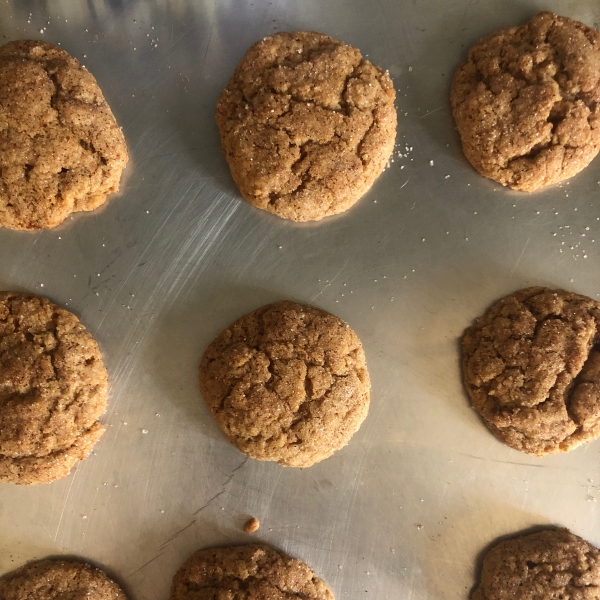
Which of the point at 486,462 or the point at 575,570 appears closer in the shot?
the point at 575,570

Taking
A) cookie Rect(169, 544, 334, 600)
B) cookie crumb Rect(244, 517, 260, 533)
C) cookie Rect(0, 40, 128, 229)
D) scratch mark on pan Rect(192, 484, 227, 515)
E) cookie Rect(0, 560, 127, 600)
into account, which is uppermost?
cookie Rect(0, 40, 128, 229)

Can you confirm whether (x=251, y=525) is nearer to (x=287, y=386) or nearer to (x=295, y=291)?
(x=287, y=386)

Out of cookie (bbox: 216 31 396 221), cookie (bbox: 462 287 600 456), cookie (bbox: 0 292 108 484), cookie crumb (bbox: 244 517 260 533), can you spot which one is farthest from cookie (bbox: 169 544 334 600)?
cookie (bbox: 216 31 396 221)

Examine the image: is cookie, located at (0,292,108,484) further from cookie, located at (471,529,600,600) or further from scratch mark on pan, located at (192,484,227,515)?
cookie, located at (471,529,600,600)

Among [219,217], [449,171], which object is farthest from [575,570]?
[219,217]

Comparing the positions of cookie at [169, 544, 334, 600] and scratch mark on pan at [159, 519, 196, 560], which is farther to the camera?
scratch mark on pan at [159, 519, 196, 560]

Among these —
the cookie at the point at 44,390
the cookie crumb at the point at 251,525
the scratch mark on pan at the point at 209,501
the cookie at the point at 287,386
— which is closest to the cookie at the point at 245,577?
the cookie crumb at the point at 251,525

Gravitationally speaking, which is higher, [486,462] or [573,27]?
[573,27]

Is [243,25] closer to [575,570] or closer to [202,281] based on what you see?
[202,281]
